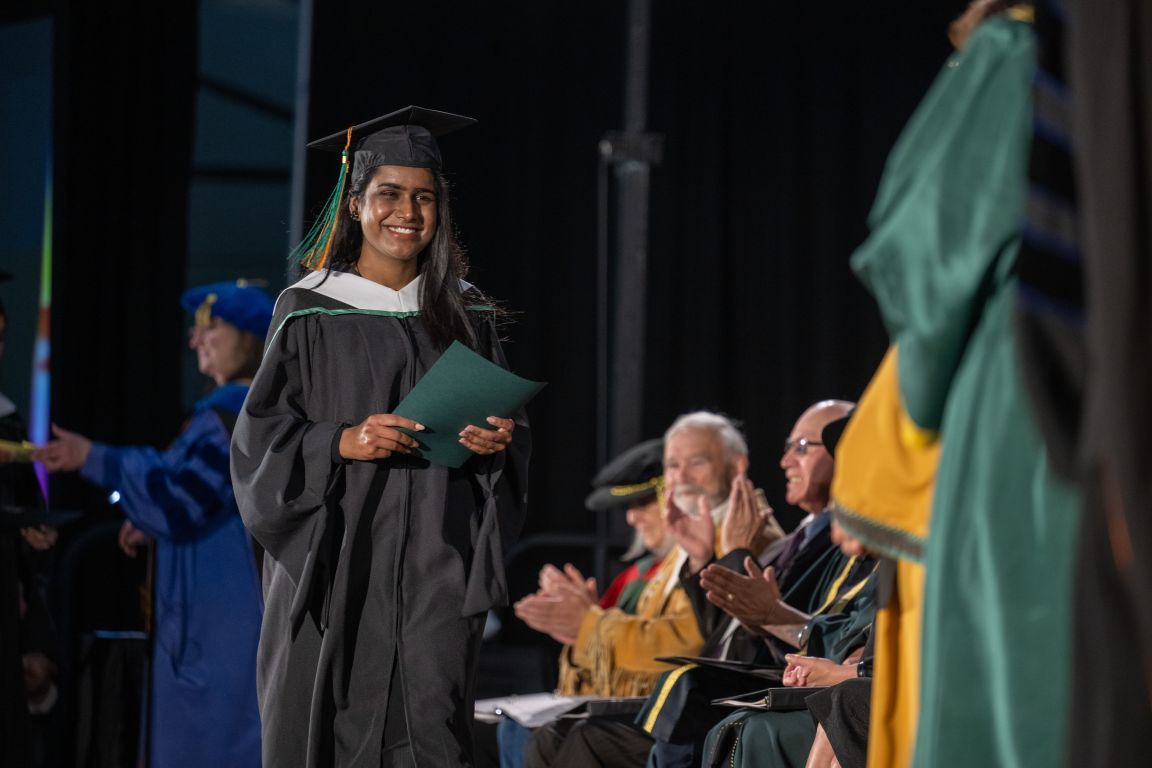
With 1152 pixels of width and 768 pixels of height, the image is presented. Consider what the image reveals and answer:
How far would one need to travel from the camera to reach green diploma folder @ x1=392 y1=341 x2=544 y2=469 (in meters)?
2.66

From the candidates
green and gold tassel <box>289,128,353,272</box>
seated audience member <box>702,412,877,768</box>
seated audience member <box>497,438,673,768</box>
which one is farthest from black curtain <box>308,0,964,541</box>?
green and gold tassel <box>289,128,353,272</box>

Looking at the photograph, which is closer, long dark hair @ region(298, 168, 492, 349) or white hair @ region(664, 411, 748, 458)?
long dark hair @ region(298, 168, 492, 349)

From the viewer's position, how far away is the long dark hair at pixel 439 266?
297cm

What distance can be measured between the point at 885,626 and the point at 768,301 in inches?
179

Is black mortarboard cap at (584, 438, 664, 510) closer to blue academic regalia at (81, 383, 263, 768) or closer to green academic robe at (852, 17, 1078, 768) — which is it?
blue academic regalia at (81, 383, 263, 768)

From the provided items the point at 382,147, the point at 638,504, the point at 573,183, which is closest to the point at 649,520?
the point at 638,504

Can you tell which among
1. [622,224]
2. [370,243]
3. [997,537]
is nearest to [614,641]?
[370,243]

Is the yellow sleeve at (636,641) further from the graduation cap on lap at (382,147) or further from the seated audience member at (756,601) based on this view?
the graduation cap on lap at (382,147)

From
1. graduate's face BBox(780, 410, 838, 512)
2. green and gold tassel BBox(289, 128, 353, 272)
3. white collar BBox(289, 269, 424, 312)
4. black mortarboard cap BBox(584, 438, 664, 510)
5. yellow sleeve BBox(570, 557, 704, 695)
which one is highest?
green and gold tassel BBox(289, 128, 353, 272)

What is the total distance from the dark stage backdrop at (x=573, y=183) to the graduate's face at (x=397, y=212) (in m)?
3.38

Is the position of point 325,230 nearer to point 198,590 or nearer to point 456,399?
point 456,399

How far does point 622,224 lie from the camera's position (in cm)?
598

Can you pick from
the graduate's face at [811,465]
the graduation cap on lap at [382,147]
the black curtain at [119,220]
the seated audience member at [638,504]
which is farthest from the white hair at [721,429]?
the black curtain at [119,220]

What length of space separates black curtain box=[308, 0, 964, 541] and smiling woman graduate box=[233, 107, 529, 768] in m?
3.40
